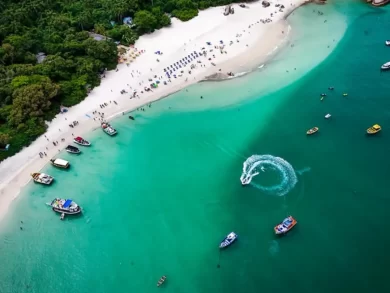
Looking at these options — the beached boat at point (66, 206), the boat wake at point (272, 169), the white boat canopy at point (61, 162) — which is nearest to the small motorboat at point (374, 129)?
the boat wake at point (272, 169)

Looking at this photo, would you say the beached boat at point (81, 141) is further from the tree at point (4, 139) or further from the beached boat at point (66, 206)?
the beached boat at point (66, 206)

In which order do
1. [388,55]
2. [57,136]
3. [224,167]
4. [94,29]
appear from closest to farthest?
[224,167], [57,136], [388,55], [94,29]

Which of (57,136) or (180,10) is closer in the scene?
(57,136)

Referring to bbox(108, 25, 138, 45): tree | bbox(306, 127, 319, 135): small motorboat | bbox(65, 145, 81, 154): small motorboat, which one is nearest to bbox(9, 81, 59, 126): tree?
bbox(65, 145, 81, 154): small motorboat

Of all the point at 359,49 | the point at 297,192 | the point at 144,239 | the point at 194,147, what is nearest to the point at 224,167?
the point at 194,147

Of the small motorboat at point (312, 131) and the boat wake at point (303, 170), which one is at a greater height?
the small motorboat at point (312, 131)

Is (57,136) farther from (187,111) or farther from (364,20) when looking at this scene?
(364,20)
